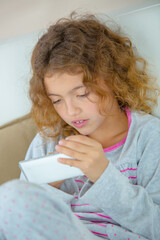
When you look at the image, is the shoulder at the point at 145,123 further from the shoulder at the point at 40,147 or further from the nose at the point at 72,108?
the shoulder at the point at 40,147

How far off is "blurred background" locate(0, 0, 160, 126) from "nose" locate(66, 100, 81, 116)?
0.30 m

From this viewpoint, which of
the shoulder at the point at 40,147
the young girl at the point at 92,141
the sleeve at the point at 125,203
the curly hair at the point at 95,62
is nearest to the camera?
the young girl at the point at 92,141

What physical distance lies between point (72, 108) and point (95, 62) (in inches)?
6.5

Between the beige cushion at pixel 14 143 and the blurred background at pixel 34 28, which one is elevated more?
the blurred background at pixel 34 28

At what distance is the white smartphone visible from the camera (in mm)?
725

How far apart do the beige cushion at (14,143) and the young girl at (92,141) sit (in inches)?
2.7

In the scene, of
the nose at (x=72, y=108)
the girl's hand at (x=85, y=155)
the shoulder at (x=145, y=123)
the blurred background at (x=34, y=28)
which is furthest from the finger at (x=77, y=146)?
the blurred background at (x=34, y=28)

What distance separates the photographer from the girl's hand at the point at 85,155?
2.29 feet

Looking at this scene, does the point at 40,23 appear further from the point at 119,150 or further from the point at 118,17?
the point at 119,150

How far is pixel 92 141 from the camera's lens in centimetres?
72

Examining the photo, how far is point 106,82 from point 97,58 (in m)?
0.08

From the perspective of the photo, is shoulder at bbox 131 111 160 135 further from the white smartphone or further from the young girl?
the white smartphone

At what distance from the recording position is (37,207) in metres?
0.48

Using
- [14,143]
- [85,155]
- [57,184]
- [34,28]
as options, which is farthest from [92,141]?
[34,28]
